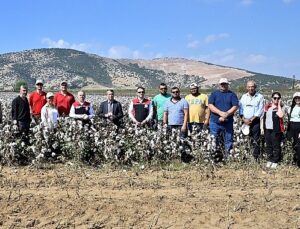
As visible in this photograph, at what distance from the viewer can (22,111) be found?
10.0 m

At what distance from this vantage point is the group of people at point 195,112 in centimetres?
920

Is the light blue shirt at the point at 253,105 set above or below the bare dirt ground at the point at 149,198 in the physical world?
above

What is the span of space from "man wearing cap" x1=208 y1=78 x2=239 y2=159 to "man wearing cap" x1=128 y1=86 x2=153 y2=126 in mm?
1342

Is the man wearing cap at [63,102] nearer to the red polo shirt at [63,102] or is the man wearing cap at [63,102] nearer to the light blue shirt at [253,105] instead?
the red polo shirt at [63,102]

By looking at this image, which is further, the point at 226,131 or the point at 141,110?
the point at 141,110

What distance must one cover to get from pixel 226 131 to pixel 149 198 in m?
3.20

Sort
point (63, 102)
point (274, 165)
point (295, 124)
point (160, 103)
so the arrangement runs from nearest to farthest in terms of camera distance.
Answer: point (274, 165) → point (295, 124) → point (160, 103) → point (63, 102)

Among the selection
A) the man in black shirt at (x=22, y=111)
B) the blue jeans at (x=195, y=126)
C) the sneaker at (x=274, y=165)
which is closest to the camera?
the sneaker at (x=274, y=165)

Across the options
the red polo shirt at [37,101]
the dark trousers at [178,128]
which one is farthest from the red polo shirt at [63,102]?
the dark trousers at [178,128]

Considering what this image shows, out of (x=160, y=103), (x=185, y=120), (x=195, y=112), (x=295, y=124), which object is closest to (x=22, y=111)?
(x=160, y=103)

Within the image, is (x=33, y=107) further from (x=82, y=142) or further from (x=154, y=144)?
(x=154, y=144)

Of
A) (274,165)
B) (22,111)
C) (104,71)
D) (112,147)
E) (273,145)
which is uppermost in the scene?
(104,71)

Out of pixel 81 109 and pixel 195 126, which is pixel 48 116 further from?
pixel 195 126

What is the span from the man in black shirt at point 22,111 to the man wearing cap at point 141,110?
228 cm
